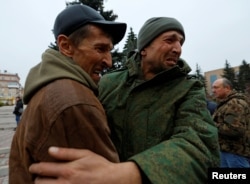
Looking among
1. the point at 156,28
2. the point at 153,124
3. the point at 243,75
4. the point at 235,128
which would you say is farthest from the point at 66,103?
the point at 243,75

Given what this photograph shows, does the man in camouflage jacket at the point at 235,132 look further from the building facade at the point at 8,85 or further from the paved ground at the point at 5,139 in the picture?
the building facade at the point at 8,85

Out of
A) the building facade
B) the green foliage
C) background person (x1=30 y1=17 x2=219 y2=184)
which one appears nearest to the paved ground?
background person (x1=30 y1=17 x2=219 y2=184)

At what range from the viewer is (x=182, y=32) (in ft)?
6.16

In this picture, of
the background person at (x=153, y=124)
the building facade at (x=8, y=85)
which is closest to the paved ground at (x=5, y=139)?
the background person at (x=153, y=124)

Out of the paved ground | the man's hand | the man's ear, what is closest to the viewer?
the man's hand

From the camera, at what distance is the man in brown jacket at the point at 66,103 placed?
1.03 meters

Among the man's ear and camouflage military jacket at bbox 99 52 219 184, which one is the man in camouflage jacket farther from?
the man's ear

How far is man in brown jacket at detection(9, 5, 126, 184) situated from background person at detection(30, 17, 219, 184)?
0.21 ft

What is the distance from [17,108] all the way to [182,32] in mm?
13563

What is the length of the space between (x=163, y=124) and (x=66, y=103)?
65cm

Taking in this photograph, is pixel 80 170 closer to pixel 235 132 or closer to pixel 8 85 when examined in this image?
pixel 235 132

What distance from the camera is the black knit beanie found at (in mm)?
1796

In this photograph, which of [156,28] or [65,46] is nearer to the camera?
[65,46]

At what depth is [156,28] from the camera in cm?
183
